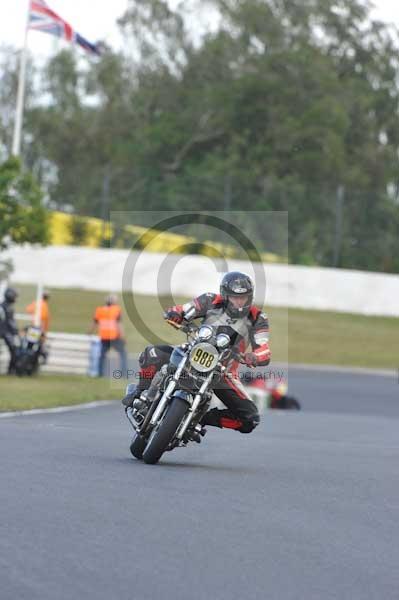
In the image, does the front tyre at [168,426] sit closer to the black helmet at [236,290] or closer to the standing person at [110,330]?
the black helmet at [236,290]

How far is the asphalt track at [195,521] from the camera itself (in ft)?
18.9

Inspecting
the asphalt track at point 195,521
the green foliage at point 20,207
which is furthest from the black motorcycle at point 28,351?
the asphalt track at point 195,521

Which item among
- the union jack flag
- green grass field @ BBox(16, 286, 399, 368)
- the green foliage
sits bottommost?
green grass field @ BBox(16, 286, 399, 368)

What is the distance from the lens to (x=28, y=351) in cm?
2409

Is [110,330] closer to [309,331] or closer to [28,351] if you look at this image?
[28,351]

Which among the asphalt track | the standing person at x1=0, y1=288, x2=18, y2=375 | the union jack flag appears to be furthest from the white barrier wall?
the asphalt track

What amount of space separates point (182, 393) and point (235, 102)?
172 ft

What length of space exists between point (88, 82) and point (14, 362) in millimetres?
46549

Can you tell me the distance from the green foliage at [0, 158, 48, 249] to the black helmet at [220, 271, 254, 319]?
1449 cm

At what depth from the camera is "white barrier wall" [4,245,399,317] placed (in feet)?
124

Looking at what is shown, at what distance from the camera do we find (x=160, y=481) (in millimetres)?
9234

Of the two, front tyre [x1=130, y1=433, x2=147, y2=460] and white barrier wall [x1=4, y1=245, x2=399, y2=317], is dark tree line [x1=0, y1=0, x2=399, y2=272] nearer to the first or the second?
white barrier wall [x1=4, y1=245, x2=399, y2=317]

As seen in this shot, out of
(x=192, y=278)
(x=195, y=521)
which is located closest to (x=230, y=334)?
(x=195, y=521)

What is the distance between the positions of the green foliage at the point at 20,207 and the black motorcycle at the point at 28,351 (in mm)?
1794
